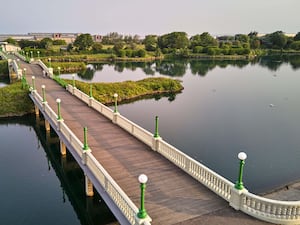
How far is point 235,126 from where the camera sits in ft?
87.0

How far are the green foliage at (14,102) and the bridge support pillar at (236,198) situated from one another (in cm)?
2477

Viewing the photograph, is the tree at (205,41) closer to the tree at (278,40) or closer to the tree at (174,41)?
the tree at (174,41)

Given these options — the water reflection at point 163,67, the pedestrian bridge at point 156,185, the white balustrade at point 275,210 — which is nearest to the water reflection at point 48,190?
the pedestrian bridge at point 156,185

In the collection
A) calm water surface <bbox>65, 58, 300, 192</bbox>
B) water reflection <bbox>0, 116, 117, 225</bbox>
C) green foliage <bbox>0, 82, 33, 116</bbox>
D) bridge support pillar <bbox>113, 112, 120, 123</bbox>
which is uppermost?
bridge support pillar <bbox>113, 112, 120, 123</bbox>

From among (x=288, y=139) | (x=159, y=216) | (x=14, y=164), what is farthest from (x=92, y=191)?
(x=288, y=139)

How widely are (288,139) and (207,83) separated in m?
30.6

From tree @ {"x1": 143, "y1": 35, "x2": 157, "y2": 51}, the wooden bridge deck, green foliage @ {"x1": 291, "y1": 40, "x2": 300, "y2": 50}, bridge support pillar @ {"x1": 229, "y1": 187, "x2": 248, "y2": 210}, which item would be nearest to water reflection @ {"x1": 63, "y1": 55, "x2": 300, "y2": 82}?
tree @ {"x1": 143, "y1": 35, "x2": 157, "y2": 51}

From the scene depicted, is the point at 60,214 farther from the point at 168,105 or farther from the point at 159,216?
the point at 168,105

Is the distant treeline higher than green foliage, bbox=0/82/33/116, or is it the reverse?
the distant treeline

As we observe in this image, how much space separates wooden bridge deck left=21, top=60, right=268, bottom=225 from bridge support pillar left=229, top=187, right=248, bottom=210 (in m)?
0.17

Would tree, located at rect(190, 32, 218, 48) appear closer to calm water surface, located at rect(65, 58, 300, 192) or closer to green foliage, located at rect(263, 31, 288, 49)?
green foliage, located at rect(263, 31, 288, 49)

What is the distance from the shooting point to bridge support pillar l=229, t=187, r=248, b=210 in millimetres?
9109

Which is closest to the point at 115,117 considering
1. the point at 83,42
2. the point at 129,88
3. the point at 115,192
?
the point at 115,192

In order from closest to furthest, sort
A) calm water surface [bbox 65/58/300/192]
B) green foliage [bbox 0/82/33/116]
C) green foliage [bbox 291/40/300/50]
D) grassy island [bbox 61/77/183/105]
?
calm water surface [bbox 65/58/300/192] → green foliage [bbox 0/82/33/116] → grassy island [bbox 61/77/183/105] → green foliage [bbox 291/40/300/50]
